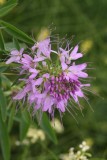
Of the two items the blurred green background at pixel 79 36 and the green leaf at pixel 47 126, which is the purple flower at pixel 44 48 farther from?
the blurred green background at pixel 79 36

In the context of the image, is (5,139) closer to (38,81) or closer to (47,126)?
(47,126)

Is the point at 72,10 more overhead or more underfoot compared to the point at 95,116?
more overhead

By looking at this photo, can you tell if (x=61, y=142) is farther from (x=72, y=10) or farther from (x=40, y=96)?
(x=40, y=96)

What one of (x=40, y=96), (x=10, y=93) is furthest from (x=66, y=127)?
(x=40, y=96)

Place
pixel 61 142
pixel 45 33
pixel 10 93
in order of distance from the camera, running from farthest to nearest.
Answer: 1. pixel 61 142
2. pixel 45 33
3. pixel 10 93

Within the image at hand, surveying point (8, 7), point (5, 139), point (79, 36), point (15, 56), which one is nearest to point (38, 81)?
point (15, 56)

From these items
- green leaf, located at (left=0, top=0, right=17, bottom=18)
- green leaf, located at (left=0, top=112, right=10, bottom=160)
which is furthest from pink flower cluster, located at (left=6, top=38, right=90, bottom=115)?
green leaf, located at (left=0, top=112, right=10, bottom=160)

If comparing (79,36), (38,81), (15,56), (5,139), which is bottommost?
(5,139)

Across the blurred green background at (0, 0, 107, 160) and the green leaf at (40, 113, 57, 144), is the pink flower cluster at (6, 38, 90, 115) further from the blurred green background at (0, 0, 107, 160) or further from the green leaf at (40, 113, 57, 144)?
the blurred green background at (0, 0, 107, 160)
